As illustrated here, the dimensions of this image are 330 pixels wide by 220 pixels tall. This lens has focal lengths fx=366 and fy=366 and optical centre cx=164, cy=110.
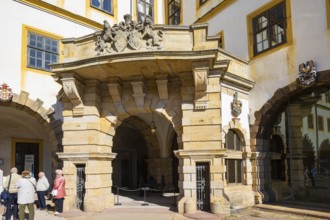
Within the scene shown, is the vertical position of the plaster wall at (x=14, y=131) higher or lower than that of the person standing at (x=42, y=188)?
higher

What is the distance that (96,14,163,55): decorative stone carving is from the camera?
405 inches

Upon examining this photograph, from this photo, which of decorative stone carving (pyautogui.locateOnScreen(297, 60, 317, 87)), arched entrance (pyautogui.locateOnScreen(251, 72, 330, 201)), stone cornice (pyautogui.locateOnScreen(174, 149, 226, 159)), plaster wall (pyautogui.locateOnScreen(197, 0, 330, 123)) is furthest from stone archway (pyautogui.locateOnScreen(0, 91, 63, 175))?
decorative stone carving (pyautogui.locateOnScreen(297, 60, 317, 87))

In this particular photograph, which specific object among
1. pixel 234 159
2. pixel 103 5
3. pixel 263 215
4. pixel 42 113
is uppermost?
pixel 103 5

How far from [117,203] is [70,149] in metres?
2.49

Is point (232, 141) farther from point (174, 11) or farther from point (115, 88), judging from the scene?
point (174, 11)

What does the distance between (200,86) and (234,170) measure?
3.61 meters

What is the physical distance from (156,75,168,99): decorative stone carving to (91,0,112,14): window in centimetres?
687

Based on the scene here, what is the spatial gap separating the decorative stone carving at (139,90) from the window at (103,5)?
6449 millimetres

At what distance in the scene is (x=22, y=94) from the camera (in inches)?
518

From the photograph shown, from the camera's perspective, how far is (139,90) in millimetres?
11281

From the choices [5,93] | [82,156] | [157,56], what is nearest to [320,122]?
[157,56]

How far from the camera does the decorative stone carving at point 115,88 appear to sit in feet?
37.3

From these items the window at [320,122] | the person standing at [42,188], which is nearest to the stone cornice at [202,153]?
the person standing at [42,188]

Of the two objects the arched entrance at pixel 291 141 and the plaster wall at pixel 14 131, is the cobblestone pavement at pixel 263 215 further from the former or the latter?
the plaster wall at pixel 14 131
